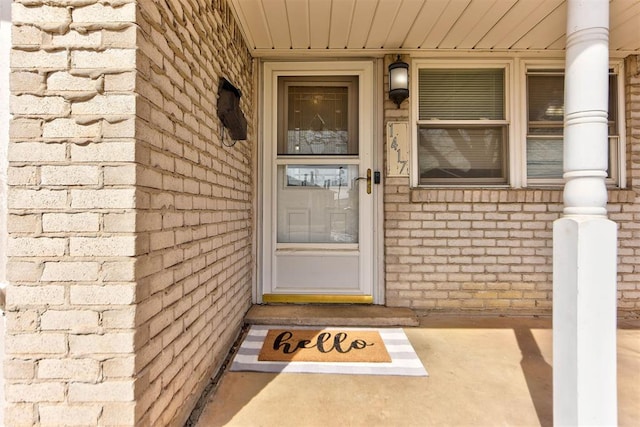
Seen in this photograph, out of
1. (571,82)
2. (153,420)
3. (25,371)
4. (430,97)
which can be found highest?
(430,97)

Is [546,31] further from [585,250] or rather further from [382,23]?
[585,250]

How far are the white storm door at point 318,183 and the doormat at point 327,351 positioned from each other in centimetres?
52

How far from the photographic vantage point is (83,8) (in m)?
1.22

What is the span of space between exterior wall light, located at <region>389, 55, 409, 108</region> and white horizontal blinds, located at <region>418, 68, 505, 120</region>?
303 mm

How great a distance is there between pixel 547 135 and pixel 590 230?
2.22 meters

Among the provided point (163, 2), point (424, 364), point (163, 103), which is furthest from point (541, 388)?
point (163, 2)

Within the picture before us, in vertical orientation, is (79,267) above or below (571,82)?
below

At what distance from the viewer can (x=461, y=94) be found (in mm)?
3139

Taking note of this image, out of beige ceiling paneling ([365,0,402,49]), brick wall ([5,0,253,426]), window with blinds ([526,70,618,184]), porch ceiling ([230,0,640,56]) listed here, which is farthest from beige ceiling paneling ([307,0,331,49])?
window with blinds ([526,70,618,184])

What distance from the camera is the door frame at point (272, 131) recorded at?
3.09 metres

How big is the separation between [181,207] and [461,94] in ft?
9.24

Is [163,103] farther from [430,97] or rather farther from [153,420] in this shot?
[430,97]

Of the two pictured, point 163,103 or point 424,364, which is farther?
point 424,364

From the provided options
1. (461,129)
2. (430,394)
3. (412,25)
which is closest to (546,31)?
(461,129)
